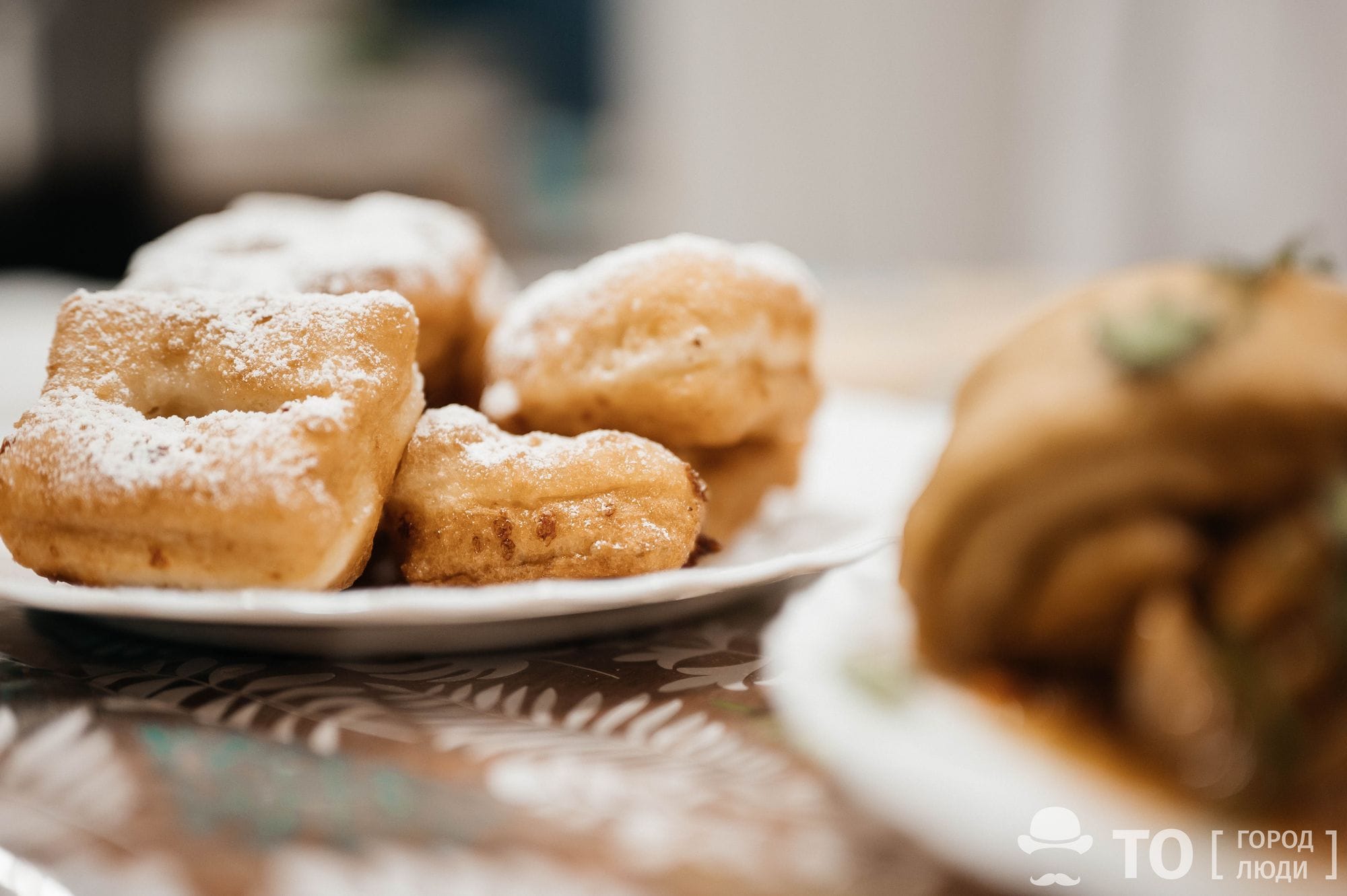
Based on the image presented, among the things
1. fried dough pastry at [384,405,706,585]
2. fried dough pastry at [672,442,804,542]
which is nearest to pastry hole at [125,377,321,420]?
fried dough pastry at [384,405,706,585]

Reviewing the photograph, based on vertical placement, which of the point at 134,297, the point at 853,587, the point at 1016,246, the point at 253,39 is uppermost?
the point at 253,39

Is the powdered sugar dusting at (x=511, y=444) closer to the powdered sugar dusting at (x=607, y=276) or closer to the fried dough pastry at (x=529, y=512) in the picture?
the fried dough pastry at (x=529, y=512)

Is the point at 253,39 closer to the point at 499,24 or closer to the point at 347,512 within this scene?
the point at 499,24

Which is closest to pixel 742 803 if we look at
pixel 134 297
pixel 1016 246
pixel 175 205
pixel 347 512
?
pixel 347 512

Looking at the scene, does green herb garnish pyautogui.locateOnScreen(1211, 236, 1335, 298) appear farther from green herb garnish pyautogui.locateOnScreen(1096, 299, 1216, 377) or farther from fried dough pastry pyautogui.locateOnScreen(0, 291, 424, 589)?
fried dough pastry pyautogui.locateOnScreen(0, 291, 424, 589)

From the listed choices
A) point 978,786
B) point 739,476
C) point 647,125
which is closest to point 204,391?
point 739,476
